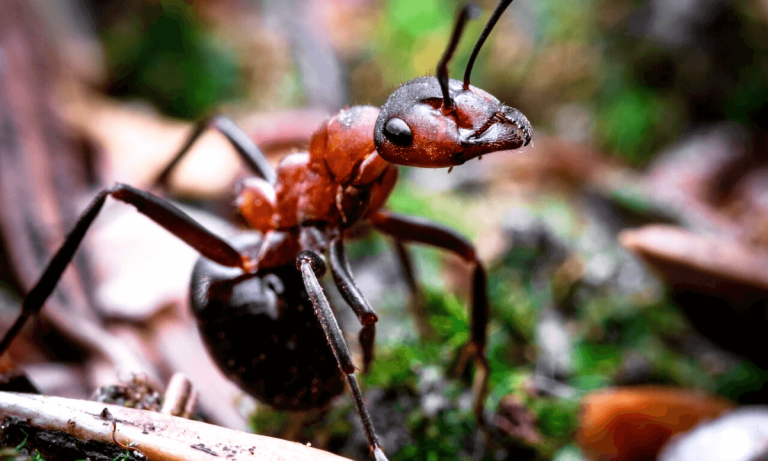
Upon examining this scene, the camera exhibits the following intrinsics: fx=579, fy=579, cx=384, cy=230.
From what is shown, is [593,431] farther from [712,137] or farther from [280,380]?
[712,137]

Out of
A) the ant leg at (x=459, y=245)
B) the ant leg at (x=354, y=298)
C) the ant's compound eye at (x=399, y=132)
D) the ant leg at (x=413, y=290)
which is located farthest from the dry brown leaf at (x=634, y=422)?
the ant's compound eye at (x=399, y=132)

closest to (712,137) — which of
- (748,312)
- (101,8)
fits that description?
(748,312)

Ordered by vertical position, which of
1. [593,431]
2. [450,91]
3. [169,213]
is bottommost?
[593,431]

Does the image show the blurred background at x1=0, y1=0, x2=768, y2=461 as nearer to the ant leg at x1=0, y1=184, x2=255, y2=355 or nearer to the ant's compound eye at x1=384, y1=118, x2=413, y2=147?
the ant leg at x1=0, y1=184, x2=255, y2=355

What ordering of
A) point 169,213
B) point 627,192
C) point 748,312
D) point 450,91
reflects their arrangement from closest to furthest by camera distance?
point 450,91 → point 169,213 → point 748,312 → point 627,192

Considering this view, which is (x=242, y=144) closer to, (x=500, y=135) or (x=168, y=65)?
(x=500, y=135)

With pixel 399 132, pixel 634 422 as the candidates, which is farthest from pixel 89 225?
pixel 634 422
